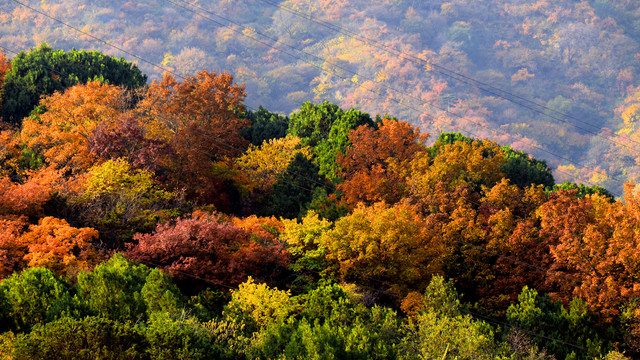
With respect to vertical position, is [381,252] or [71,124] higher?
[381,252]

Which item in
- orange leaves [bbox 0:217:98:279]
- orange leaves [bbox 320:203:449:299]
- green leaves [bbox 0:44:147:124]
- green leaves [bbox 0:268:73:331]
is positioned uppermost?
orange leaves [bbox 320:203:449:299]

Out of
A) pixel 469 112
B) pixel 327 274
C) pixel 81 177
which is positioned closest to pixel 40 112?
pixel 81 177

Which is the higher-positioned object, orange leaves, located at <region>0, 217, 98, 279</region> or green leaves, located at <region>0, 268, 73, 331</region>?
green leaves, located at <region>0, 268, 73, 331</region>

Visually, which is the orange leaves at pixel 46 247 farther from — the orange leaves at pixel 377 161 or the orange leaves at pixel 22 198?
the orange leaves at pixel 377 161

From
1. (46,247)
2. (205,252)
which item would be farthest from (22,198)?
(205,252)

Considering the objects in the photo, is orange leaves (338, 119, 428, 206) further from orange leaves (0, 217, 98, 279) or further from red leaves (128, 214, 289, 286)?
orange leaves (0, 217, 98, 279)

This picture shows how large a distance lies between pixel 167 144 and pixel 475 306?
24.2m

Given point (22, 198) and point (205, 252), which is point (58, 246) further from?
point (205, 252)

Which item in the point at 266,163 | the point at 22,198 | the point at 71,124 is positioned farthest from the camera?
the point at 266,163

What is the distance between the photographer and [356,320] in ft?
91.9

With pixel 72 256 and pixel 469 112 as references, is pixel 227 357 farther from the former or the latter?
pixel 469 112

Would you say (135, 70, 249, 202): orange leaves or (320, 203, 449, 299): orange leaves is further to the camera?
(135, 70, 249, 202): orange leaves

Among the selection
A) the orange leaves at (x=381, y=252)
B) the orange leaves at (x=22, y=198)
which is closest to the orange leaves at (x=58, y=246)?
the orange leaves at (x=22, y=198)

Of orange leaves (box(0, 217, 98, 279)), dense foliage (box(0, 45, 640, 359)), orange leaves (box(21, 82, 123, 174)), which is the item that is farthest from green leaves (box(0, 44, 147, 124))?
orange leaves (box(0, 217, 98, 279))
